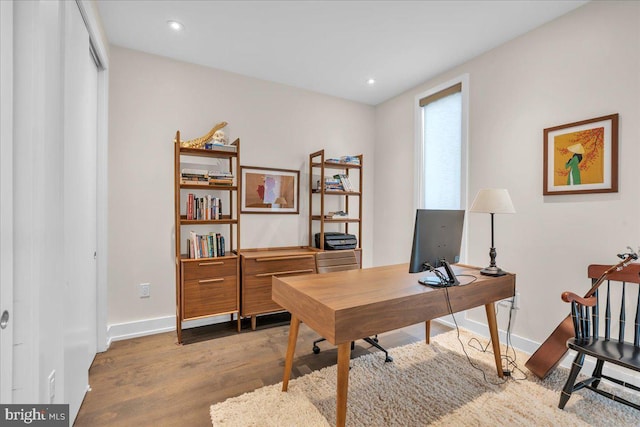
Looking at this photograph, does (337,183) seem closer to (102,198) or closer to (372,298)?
(372,298)

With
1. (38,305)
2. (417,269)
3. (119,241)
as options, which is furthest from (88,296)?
(417,269)

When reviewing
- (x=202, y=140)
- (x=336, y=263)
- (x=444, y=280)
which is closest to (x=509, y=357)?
(x=444, y=280)

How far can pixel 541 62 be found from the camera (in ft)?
7.81

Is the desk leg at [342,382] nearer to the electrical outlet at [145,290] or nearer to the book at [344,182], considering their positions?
the electrical outlet at [145,290]

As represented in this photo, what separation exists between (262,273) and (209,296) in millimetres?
543

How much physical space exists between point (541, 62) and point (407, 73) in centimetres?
124

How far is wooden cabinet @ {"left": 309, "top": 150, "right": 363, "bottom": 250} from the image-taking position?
11.4 ft

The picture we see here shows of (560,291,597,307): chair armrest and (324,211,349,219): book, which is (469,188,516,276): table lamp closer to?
(560,291,597,307): chair armrest

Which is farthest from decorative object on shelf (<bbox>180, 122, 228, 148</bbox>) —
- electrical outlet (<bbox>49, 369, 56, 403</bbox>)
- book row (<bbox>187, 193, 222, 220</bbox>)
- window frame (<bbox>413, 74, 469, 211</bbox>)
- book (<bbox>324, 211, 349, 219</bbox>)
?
window frame (<bbox>413, 74, 469, 211</bbox>)

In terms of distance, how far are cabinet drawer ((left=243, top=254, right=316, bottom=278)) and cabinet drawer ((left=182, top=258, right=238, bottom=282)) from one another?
150mm

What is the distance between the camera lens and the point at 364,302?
4.73 ft

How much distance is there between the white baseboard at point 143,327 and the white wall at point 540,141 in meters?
3.04

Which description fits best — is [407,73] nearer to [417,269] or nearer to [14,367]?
[417,269]

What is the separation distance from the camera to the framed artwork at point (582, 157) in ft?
6.60
